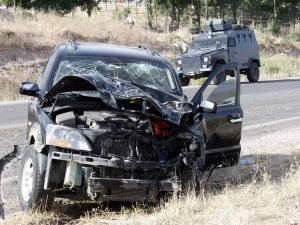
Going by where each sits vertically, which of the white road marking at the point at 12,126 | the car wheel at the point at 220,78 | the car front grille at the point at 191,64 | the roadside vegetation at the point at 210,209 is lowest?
the car front grille at the point at 191,64

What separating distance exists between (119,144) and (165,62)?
2.01m

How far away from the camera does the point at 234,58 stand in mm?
26562

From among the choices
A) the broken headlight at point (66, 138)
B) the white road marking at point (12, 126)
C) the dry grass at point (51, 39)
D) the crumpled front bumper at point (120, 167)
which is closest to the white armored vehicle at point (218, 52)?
the dry grass at point (51, 39)

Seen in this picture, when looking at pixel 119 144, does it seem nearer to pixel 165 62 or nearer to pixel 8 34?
pixel 165 62

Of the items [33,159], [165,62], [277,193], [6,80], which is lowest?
[6,80]

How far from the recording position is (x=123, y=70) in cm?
705

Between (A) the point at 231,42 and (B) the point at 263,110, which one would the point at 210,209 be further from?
(A) the point at 231,42

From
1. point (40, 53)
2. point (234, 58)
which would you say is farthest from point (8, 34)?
point (234, 58)

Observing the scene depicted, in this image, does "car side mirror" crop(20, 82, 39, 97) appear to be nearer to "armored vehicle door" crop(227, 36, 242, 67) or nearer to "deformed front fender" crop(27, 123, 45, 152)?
"deformed front fender" crop(27, 123, 45, 152)

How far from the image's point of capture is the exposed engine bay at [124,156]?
5.51 meters

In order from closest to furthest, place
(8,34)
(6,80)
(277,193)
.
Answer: (277,193)
(6,80)
(8,34)

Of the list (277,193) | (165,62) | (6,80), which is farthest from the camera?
(6,80)

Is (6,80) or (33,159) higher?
(33,159)

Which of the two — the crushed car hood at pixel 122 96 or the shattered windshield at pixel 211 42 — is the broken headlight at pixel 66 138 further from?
the shattered windshield at pixel 211 42
